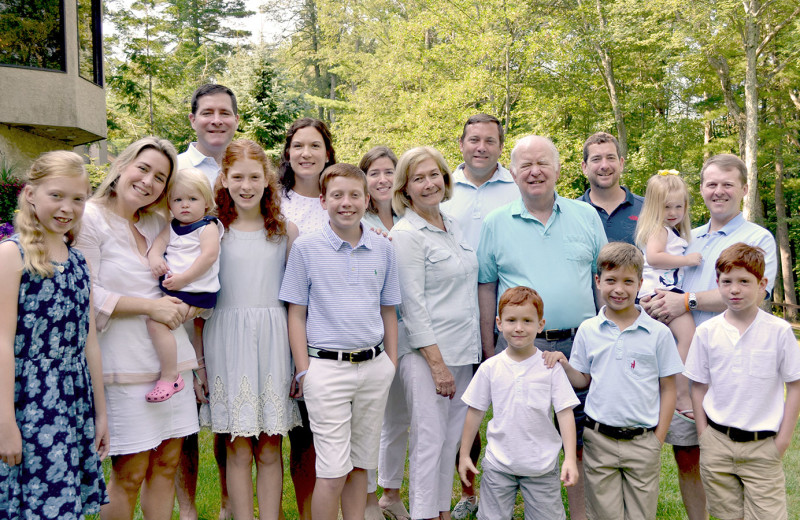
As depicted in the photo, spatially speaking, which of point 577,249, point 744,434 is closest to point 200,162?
point 577,249

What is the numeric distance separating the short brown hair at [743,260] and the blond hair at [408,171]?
1.64m

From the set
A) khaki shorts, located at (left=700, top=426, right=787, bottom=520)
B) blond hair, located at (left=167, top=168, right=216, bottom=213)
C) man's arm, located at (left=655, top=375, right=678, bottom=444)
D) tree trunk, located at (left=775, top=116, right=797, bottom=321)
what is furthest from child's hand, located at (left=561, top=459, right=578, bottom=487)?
tree trunk, located at (left=775, top=116, right=797, bottom=321)

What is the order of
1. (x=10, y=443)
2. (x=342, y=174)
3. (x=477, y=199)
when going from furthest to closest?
(x=477, y=199) < (x=342, y=174) < (x=10, y=443)

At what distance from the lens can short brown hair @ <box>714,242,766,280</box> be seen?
130 inches

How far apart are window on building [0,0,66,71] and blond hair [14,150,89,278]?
11.6 metres

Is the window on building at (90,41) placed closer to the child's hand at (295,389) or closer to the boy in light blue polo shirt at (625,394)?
the child's hand at (295,389)

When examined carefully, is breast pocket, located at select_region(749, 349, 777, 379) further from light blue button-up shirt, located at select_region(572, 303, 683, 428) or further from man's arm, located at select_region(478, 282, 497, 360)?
man's arm, located at select_region(478, 282, 497, 360)

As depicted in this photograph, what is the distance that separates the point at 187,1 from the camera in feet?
113

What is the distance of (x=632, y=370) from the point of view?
3.38 m

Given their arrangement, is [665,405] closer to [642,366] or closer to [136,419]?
[642,366]

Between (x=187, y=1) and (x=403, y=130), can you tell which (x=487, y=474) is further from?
(x=187, y=1)

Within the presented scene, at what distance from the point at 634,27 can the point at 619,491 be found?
1828 cm

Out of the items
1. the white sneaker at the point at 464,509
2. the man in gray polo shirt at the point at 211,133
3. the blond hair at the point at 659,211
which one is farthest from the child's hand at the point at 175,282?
the blond hair at the point at 659,211

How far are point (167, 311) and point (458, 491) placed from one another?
290 centimetres
